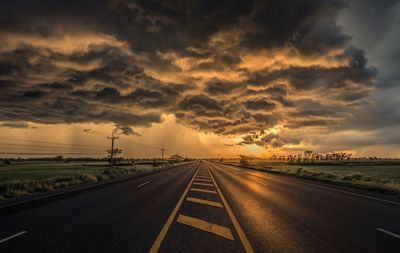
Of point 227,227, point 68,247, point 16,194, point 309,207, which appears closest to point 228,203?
point 309,207

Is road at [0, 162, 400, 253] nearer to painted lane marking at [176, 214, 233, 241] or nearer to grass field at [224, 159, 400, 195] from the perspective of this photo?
painted lane marking at [176, 214, 233, 241]

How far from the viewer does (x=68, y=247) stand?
5543mm

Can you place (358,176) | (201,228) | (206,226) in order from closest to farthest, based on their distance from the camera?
(201,228) → (206,226) → (358,176)

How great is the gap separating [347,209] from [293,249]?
19.4 ft

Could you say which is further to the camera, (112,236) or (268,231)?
(268,231)

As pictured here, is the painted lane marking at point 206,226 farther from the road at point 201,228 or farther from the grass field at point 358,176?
the grass field at point 358,176

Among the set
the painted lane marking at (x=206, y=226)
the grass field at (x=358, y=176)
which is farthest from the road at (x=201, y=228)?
the grass field at (x=358, y=176)

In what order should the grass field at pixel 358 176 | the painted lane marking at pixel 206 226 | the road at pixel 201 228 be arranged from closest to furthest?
the road at pixel 201 228 → the painted lane marking at pixel 206 226 → the grass field at pixel 358 176

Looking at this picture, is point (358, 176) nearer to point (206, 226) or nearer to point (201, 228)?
point (206, 226)

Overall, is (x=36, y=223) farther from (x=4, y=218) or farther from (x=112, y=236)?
(x=112, y=236)

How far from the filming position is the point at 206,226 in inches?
288

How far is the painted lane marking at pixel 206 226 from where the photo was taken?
659cm

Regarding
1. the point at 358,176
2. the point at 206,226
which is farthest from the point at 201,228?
the point at 358,176

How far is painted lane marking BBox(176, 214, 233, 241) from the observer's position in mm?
6592
